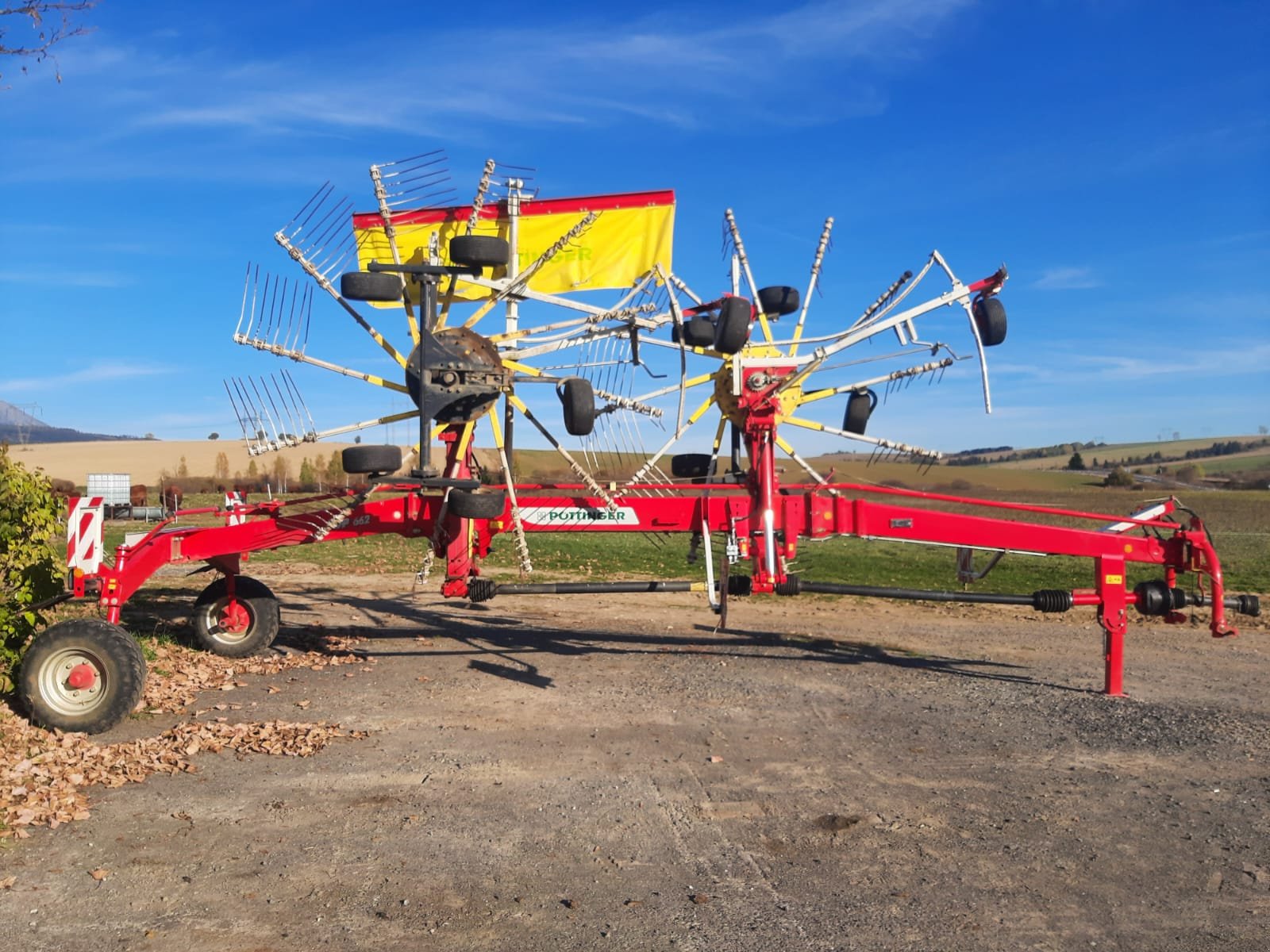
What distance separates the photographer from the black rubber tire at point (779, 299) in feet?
38.8

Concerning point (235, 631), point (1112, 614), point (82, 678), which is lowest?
point (235, 631)

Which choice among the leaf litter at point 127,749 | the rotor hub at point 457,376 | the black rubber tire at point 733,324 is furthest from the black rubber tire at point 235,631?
the black rubber tire at point 733,324

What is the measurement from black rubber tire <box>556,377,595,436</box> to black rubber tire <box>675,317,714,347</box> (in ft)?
7.31

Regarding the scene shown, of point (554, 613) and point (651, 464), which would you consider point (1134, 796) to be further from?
point (554, 613)

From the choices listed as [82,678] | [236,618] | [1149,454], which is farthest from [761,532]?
[1149,454]

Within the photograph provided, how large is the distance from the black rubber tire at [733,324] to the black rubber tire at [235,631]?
6.22 meters

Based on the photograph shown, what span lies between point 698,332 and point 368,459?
378 centimetres

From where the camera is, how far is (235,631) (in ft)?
38.3

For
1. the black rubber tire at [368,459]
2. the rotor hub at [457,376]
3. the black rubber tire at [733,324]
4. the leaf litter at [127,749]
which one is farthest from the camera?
the black rubber tire at [733,324]

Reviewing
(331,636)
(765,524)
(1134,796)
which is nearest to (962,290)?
(765,524)

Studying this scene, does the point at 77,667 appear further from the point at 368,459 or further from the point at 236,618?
the point at 236,618

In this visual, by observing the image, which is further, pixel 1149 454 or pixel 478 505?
pixel 1149 454

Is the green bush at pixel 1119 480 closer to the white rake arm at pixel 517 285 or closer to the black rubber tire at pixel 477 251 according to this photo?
the white rake arm at pixel 517 285

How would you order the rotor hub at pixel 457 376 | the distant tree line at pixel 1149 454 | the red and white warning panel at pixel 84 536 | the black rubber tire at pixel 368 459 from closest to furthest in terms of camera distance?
the black rubber tire at pixel 368 459, the rotor hub at pixel 457 376, the red and white warning panel at pixel 84 536, the distant tree line at pixel 1149 454
